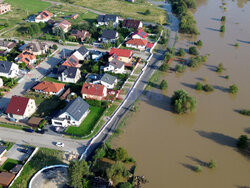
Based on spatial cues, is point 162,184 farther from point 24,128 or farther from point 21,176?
point 24,128

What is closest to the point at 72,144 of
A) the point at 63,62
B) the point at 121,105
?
the point at 121,105

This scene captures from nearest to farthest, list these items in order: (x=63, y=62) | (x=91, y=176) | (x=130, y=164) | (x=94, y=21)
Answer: (x=91, y=176), (x=130, y=164), (x=63, y=62), (x=94, y=21)

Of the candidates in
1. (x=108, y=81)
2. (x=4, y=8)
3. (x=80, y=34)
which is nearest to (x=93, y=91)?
(x=108, y=81)

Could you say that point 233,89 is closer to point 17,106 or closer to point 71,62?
point 71,62

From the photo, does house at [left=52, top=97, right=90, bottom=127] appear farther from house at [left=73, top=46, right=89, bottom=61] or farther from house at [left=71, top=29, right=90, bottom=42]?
house at [left=71, top=29, right=90, bottom=42]

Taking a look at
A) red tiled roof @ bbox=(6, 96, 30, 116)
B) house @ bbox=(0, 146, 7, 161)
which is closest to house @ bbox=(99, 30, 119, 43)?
red tiled roof @ bbox=(6, 96, 30, 116)

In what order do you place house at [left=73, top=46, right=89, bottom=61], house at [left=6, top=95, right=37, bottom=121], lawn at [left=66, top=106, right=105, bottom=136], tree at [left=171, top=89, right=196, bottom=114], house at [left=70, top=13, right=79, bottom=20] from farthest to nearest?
house at [left=70, top=13, right=79, bottom=20] → house at [left=73, top=46, right=89, bottom=61] → tree at [left=171, top=89, right=196, bottom=114] → house at [left=6, top=95, right=37, bottom=121] → lawn at [left=66, top=106, right=105, bottom=136]
